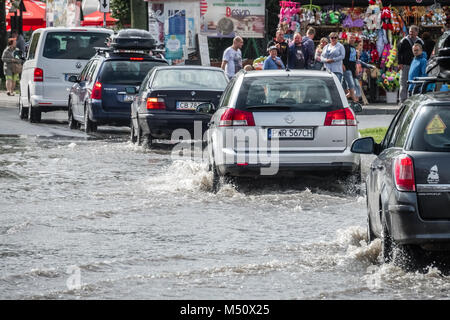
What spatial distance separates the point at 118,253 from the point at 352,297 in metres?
2.46

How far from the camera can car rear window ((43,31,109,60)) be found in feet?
88.4

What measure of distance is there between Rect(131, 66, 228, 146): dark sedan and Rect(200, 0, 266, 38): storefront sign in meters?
13.2

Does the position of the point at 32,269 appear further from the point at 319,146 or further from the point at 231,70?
the point at 231,70

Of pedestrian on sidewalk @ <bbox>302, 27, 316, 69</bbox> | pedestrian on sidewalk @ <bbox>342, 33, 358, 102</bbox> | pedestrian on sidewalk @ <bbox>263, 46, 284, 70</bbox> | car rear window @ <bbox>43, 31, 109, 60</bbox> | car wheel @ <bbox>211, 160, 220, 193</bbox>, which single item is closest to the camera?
car wheel @ <bbox>211, 160, 220, 193</bbox>

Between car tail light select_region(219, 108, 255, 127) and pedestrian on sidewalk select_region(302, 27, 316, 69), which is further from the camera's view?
pedestrian on sidewalk select_region(302, 27, 316, 69)

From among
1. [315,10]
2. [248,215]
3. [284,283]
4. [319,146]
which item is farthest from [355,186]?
[315,10]

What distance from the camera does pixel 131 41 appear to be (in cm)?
2569

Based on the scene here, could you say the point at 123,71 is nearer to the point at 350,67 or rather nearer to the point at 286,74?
the point at 350,67

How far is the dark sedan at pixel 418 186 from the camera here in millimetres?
7984

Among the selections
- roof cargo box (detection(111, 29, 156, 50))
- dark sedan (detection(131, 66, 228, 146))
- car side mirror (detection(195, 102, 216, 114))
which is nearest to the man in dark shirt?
roof cargo box (detection(111, 29, 156, 50))

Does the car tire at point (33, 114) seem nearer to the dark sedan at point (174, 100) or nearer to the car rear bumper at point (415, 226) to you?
the dark sedan at point (174, 100)

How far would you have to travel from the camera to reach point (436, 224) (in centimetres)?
797

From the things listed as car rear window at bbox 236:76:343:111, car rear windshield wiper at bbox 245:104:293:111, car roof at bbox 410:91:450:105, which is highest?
car roof at bbox 410:91:450:105

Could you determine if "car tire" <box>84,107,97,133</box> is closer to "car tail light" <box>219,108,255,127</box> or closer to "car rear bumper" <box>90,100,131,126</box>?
"car rear bumper" <box>90,100,131,126</box>
